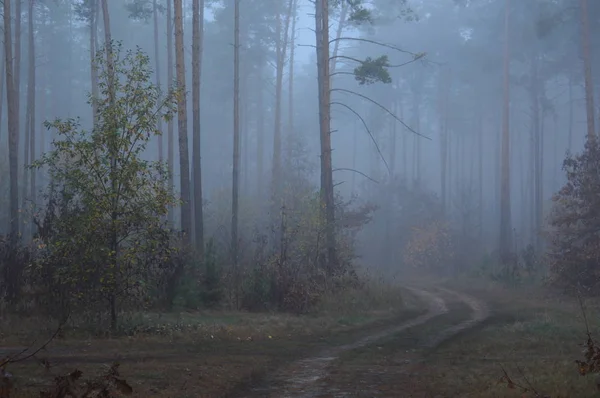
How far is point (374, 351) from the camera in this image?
534 inches

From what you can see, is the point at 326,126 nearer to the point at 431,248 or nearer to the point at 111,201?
the point at 111,201

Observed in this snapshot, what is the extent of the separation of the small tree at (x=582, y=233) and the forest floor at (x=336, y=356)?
13.0ft

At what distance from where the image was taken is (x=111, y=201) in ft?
45.2

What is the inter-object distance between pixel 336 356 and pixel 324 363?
0.87 metres

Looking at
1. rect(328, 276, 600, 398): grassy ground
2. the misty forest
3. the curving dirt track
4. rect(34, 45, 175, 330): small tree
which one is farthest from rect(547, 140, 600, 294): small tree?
rect(34, 45, 175, 330): small tree

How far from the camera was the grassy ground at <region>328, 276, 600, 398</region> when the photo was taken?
30.5ft

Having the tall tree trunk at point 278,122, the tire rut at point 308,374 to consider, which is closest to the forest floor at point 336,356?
the tire rut at point 308,374

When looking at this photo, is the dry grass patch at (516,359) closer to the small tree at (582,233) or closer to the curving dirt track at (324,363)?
the curving dirt track at (324,363)

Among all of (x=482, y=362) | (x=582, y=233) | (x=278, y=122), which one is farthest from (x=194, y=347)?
(x=278, y=122)

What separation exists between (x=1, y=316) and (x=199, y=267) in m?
6.08

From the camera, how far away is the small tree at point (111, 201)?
13.5 m

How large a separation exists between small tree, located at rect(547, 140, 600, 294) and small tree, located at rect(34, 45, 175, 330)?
53.8 ft

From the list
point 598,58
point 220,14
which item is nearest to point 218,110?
point 220,14

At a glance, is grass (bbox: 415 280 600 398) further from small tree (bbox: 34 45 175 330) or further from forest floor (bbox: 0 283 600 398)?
small tree (bbox: 34 45 175 330)
